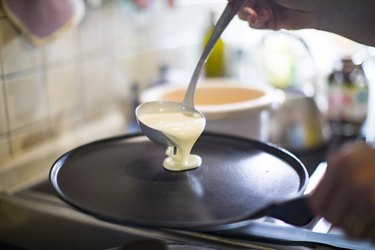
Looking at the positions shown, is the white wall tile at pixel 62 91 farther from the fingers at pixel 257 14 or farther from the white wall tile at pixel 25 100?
the fingers at pixel 257 14

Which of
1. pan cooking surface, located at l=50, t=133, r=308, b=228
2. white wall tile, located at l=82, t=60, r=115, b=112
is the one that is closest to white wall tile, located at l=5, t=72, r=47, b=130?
white wall tile, located at l=82, t=60, r=115, b=112

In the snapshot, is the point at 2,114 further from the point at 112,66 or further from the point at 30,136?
the point at 112,66

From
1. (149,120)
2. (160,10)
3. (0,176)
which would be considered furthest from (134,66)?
(149,120)

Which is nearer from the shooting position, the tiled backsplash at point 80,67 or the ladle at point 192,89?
the ladle at point 192,89

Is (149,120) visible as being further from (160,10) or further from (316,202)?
(160,10)

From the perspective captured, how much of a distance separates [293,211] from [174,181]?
0.59ft

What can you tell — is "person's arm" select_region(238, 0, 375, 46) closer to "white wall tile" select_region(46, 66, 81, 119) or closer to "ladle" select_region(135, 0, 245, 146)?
"ladle" select_region(135, 0, 245, 146)

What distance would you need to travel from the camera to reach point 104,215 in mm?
552

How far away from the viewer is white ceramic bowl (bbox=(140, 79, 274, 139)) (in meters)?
0.98

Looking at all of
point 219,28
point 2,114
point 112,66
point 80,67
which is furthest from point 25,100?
point 219,28

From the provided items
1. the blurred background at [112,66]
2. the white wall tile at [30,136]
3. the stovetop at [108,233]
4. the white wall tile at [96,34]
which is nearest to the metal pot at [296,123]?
the blurred background at [112,66]

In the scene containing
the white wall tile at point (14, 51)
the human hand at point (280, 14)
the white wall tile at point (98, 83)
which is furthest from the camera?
the white wall tile at point (98, 83)

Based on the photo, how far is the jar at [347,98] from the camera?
49.8 inches

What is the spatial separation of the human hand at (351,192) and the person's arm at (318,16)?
0.35 m
